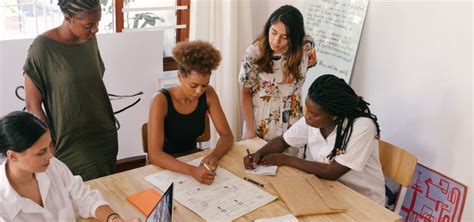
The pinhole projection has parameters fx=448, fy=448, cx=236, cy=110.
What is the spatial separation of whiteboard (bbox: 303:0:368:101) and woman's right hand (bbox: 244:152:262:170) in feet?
3.54

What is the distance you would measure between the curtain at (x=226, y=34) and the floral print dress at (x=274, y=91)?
2.30 feet

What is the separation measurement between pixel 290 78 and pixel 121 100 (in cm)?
111

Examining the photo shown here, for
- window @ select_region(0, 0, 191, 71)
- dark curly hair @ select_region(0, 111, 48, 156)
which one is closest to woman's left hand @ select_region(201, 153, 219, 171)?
dark curly hair @ select_region(0, 111, 48, 156)

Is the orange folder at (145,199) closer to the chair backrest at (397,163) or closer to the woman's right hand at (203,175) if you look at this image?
the woman's right hand at (203,175)

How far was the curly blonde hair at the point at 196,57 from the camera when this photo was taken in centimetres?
191

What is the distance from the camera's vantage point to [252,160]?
1.87 m

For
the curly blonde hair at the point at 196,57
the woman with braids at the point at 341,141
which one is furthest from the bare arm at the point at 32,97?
the woman with braids at the point at 341,141

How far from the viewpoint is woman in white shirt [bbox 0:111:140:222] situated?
1.21m

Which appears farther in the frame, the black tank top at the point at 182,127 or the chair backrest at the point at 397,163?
the black tank top at the point at 182,127

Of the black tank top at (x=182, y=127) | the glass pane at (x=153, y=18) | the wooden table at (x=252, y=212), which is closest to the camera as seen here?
the wooden table at (x=252, y=212)

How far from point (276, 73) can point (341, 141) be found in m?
0.62

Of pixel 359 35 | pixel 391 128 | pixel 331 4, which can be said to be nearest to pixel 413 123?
pixel 391 128

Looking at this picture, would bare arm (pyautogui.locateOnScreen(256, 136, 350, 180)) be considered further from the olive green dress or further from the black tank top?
the olive green dress

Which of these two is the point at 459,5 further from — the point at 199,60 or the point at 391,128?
the point at 199,60
